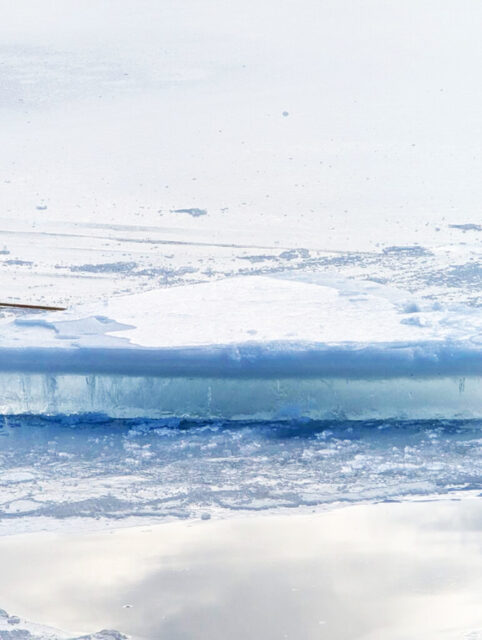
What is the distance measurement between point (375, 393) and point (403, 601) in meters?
1.28

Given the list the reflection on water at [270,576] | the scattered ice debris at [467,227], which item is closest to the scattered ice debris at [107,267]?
the scattered ice debris at [467,227]

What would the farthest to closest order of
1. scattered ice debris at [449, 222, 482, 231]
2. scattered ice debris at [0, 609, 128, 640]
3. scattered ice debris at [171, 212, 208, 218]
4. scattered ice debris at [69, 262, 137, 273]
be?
1. scattered ice debris at [171, 212, 208, 218]
2. scattered ice debris at [449, 222, 482, 231]
3. scattered ice debris at [69, 262, 137, 273]
4. scattered ice debris at [0, 609, 128, 640]

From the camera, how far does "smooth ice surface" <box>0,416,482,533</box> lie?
11.2 feet

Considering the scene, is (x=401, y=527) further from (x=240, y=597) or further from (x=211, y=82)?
(x=211, y=82)

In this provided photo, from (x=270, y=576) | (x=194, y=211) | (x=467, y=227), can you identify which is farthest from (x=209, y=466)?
(x=194, y=211)

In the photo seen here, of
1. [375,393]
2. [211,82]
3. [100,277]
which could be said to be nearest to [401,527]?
[375,393]

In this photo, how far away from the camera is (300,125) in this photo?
9.34 metres

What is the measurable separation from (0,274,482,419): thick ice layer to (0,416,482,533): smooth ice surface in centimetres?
7

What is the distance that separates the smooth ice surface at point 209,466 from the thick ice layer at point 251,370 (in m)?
0.07

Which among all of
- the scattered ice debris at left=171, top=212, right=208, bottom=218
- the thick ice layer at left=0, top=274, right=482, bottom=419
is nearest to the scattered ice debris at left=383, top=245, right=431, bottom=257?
the scattered ice debris at left=171, top=212, right=208, bottom=218

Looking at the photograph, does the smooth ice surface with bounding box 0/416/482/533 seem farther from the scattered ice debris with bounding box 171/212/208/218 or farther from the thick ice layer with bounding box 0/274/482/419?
the scattered ice debris with bounding box 171/212/208/218

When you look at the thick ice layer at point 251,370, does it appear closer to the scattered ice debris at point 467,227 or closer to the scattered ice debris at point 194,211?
the scattered ice debris at point 467,227

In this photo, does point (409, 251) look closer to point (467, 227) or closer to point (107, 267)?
point (467, 227)

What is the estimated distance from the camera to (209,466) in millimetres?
3691
